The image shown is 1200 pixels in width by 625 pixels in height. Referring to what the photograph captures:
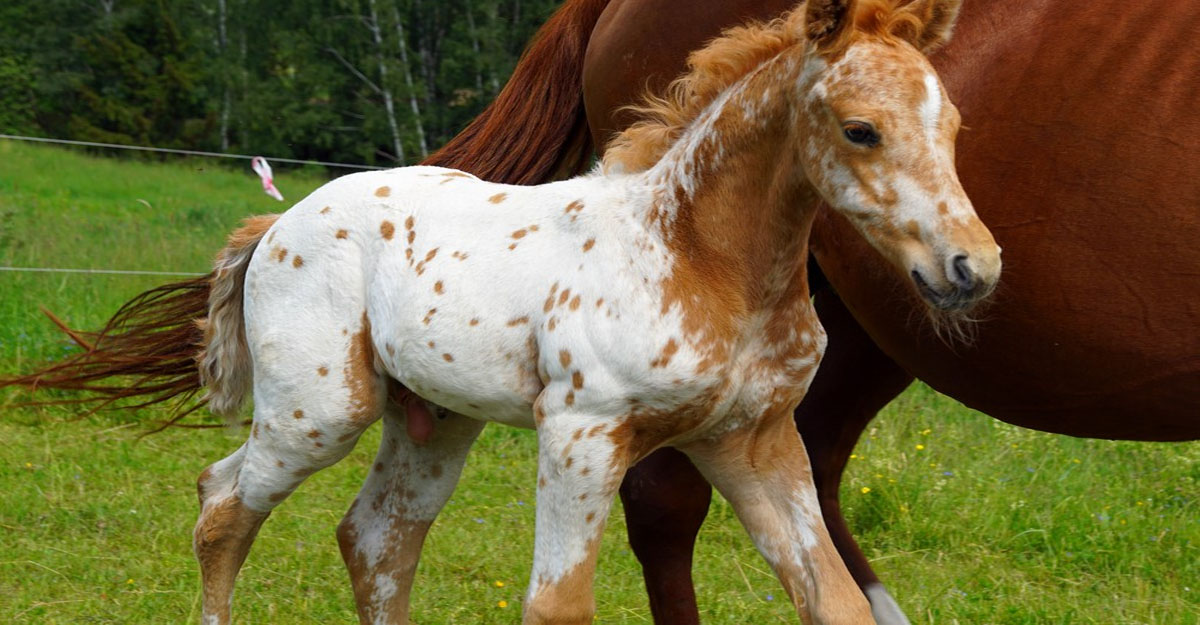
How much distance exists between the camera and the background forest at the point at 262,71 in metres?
23.6

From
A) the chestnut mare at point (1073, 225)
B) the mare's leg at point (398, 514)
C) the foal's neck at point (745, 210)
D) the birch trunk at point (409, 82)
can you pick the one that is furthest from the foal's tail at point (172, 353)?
the birch trunk at point (409, 82)

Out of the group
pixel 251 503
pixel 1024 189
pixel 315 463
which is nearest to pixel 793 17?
pixel 1024 189

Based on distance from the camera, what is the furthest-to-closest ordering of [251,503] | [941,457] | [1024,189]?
1. [941,457]
2. [251,503]
3. [1024,189]

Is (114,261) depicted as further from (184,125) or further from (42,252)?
(184,125)

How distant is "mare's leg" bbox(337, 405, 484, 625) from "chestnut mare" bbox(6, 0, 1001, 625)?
5.6 inches

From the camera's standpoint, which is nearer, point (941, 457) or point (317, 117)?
point (941, 457)

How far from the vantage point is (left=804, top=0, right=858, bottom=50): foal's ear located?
2.26 meters

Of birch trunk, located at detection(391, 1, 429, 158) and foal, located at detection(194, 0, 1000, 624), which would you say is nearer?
foal, located at detection(194, 0, 1000, 624)

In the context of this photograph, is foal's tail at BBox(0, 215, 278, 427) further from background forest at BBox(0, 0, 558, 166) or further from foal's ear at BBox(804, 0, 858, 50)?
background forest at BBox(0, 0, 558, 166)

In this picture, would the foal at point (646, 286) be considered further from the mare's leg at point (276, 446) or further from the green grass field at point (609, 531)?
the green grass field at point (609, 531)

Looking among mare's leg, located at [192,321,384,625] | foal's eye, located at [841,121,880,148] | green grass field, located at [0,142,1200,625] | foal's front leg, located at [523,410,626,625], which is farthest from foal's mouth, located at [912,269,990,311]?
green grass field, located at [0,142,1200,625]

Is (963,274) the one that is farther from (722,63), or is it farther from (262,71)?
(262,71)

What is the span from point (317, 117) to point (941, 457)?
21.2 meters

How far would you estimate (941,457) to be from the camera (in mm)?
5371
